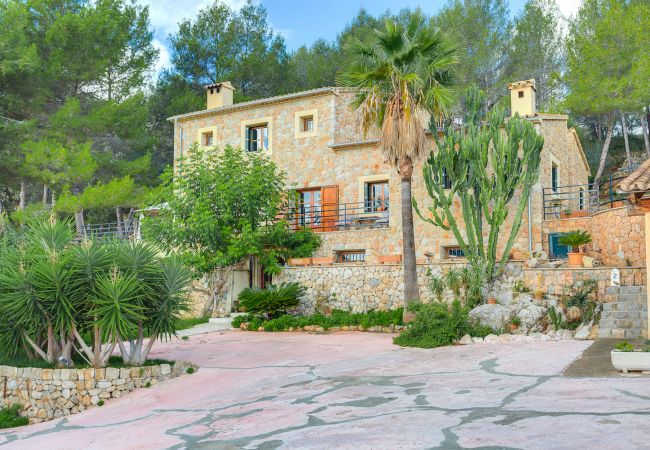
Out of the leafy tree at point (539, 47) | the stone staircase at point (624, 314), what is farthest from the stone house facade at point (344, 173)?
the leafy tree at point (539, 47)

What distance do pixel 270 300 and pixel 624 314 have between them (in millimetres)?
10832

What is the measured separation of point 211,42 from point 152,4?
4027mm

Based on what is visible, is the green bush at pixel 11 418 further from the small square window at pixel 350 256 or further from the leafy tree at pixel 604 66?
the leafy tree at pixel 604 66

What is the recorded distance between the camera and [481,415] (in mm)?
8477

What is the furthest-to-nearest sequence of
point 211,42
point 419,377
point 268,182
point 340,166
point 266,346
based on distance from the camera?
point 211,42, point 340,166, point 268,182, point 266,346, point 419,377

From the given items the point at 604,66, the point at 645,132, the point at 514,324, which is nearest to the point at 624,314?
the point at 514,324

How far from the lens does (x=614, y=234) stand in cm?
1939

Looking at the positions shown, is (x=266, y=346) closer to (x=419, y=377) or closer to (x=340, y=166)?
(x=419, y=377)

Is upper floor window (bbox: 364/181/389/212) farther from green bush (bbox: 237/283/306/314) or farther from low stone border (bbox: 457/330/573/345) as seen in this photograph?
low stone border (bbox: 457/330/573/345)

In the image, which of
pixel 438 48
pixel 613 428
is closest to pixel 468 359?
pixel 613 428

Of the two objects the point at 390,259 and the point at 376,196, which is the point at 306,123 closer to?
the point at 376,196

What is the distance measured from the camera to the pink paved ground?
7.62 meters

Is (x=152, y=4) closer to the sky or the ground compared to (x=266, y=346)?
closer to the sky

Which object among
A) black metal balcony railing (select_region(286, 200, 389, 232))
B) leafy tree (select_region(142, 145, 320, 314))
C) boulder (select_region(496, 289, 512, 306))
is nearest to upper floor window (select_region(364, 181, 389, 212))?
black metal balcony railing (select_region(286, 200, 389, 232))
